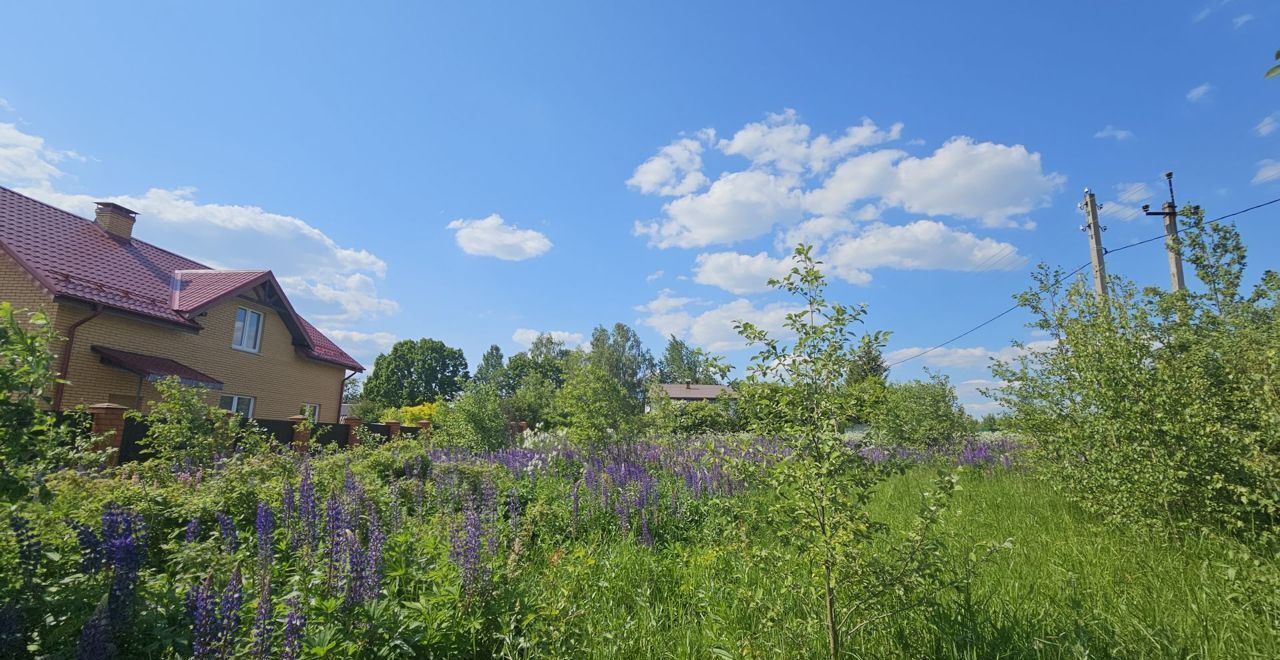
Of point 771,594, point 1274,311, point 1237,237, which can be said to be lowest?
point 771,594

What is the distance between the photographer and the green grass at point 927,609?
2936 millimetres

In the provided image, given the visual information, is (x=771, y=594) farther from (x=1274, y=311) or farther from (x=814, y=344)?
(x=1274, y=311)

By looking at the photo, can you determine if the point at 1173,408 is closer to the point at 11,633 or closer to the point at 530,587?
the point at 530,587

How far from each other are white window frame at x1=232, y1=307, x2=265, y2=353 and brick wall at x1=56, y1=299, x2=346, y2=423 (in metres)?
0.15

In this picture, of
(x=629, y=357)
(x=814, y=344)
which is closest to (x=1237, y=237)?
(x=814, y=344)

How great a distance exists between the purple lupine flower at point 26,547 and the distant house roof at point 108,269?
1295cm

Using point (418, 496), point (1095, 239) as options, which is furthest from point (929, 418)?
point (418, 496)

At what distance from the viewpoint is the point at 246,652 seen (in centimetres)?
226

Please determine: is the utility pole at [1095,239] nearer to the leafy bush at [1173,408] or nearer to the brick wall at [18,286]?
the leafy bush at [1173,408]

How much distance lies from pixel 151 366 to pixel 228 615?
49.7 ft

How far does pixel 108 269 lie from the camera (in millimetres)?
14422

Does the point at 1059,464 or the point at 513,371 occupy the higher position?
the point at 513,371

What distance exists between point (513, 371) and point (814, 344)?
61.2 m

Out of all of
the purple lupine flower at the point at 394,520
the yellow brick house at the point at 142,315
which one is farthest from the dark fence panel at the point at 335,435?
the purple lupine flower at the point at 394,520
